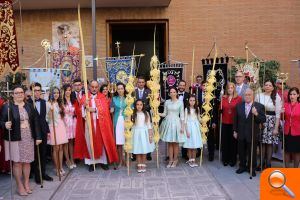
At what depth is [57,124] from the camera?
7.19 metres

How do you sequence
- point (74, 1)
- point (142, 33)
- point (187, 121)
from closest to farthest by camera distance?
point (187, 121) → point (74, 1) → point (142, 33)

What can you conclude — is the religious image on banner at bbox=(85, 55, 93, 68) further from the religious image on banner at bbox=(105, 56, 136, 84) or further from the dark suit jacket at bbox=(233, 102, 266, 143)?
A: the dark suit jacket at bbox=(233, 102, 266, 143)

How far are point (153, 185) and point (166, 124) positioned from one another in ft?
5.20

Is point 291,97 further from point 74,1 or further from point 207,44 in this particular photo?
point 74,1

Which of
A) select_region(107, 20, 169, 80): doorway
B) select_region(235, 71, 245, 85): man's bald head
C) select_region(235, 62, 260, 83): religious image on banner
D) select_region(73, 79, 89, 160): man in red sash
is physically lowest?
select_region(73, 79, 89, 160): man in red sash

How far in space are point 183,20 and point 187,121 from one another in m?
5.27

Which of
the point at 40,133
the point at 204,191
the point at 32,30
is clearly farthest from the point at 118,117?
the point at 32,30

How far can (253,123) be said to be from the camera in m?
7.01

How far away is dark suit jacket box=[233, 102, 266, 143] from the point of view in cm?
691

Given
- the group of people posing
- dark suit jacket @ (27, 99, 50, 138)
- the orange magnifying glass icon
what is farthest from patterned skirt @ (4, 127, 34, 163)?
the orange magnifying glass icon

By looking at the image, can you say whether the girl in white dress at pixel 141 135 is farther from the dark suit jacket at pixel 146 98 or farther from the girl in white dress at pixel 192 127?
the girl in white dress at pixel 192 127

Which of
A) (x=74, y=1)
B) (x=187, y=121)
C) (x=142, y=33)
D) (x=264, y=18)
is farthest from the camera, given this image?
(x=142, y=33)

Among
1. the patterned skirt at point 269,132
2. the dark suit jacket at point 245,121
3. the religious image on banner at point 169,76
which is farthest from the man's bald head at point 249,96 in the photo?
the religious image on banner at point 169,76

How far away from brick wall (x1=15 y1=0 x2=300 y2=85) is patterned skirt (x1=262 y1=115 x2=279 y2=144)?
516 cm
